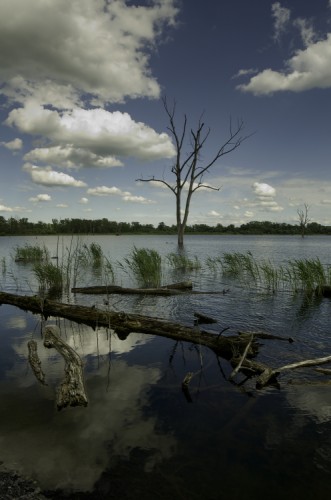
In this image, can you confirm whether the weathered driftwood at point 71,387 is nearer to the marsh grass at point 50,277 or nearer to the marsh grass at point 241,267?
the marsh grass at point 50,277

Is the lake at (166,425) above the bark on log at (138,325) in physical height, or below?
below

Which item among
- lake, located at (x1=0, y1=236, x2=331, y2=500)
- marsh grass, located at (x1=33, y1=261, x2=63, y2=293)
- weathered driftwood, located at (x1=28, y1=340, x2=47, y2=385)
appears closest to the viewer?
lake, located at (x1=0, y1=236, x2=331, y2=500)

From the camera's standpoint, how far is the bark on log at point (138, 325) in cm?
667

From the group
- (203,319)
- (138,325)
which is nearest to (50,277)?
(138,325)

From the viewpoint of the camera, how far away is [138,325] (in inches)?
312

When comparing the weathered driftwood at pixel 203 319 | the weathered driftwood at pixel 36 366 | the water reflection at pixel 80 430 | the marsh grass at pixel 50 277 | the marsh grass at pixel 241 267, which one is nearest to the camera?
the water reflection at pixel 80 430

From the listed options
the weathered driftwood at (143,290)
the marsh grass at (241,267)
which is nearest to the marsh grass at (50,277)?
the weathered driftwood at (143,290)

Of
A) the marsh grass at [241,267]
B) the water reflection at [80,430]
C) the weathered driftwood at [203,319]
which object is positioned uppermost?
the marsh grass at [241,267]

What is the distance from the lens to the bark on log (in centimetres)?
667

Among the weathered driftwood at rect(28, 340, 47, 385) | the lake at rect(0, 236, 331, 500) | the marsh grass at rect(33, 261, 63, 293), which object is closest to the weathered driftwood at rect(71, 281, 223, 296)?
the marsh grass at rect(33, 261, 63, 293)

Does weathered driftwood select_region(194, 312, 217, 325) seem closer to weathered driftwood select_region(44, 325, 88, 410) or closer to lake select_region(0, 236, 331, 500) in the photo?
lake select_region(0, 236, 331, 500)

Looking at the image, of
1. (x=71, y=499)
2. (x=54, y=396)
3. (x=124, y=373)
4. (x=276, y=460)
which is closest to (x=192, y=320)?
(x=124, y=373)

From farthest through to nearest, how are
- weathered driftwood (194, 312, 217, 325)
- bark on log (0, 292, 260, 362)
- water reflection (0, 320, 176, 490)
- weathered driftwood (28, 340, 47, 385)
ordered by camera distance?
weathered driftwood (194, 312, 217, 325), bark on log (0, 292, 260, 362), weathered driftwood (28, 340, 47, 385), water reflection (0, 320, 176, 490)

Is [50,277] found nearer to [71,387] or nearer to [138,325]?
[138,325]
